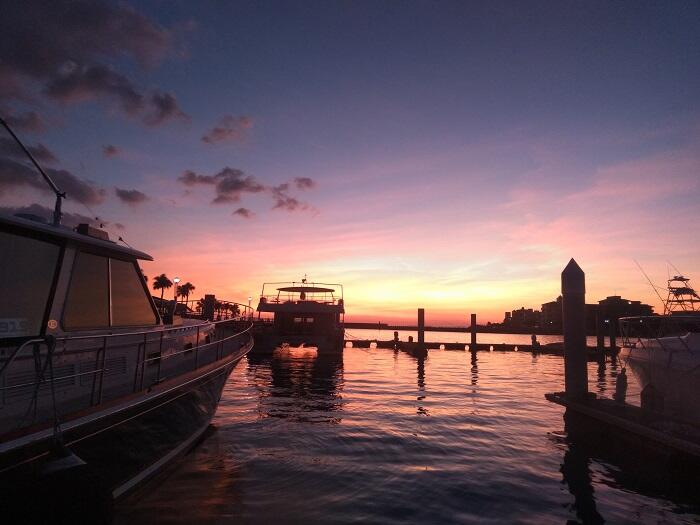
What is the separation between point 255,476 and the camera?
278 inches

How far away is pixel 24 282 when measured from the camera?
5.14 meters

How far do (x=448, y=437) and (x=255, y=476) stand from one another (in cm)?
463

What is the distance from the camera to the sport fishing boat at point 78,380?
3453 mm

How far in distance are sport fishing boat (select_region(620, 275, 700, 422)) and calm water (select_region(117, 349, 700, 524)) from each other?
2218 millimetres

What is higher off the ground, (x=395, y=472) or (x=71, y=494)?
(x=71, y=494)

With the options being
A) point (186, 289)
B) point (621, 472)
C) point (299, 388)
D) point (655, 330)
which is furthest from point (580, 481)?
point (186, 289)

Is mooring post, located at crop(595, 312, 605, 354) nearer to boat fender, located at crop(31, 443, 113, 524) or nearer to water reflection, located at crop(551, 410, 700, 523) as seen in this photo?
water reflection, located at crop(551, 410, 700, 523)

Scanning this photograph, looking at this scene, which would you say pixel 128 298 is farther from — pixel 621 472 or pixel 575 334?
pixel 575 334

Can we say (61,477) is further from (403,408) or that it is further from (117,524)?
(403,408)

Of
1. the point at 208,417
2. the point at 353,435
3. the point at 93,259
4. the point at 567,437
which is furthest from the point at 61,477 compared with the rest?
the point at 567,437

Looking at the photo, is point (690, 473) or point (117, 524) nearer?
point (117, 524)

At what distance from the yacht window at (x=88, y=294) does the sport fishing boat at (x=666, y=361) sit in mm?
10756

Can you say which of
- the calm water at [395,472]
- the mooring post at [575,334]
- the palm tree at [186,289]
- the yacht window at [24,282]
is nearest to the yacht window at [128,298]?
the yacht window at [24,282]

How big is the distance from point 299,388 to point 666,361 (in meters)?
12.1
